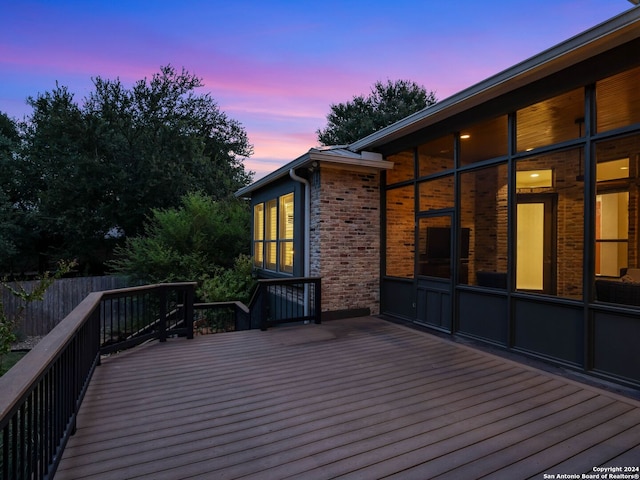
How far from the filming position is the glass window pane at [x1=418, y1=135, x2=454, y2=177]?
5.42 meters

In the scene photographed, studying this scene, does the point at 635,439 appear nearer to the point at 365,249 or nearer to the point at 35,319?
the point at 365,249

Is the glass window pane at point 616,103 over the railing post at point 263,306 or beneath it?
over

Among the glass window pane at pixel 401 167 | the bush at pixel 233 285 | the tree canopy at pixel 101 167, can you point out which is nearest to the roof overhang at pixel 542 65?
the glass window pane at pixel 401 167

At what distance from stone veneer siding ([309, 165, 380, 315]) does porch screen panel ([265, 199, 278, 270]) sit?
1.94 m

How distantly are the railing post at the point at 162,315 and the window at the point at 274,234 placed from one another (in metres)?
2.90

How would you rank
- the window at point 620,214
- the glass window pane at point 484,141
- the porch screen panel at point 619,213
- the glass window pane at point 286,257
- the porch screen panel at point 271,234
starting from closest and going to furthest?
the porch screen panel at point 619,213
the glass window pane at point 484,141
the window at point 620,214
the glass window pane at point 286,257
the porch screen panel at point 271,234

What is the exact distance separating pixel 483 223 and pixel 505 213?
0.61 meters

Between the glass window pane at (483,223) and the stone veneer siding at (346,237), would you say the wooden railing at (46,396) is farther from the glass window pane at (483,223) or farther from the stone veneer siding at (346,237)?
the glass window pane at (483,223)

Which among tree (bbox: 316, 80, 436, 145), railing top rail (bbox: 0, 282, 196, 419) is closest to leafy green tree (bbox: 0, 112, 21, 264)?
railing top rail (bbox: 0, 282, 196, 419)

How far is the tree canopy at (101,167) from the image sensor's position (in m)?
13.2

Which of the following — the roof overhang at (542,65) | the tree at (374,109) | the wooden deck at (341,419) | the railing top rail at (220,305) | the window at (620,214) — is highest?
the tree at (374,109)

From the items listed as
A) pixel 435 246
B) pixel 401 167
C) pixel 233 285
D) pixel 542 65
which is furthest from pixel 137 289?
pixel 542 65

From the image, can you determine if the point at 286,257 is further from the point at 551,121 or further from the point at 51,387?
the point at 51,387

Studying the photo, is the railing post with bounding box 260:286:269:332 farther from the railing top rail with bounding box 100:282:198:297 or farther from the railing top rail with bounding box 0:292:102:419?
the railing top rail with bounding box 0:292:102:419
